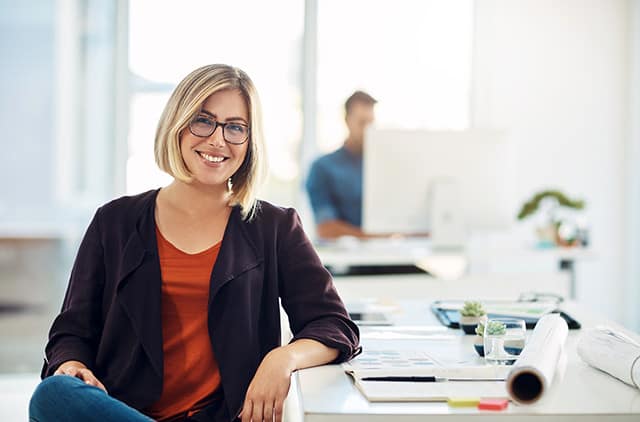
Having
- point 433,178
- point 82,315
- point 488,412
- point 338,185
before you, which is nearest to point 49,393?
point 82,315

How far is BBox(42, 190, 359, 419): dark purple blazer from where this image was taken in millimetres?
1738

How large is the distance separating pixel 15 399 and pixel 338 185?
7.98 ft

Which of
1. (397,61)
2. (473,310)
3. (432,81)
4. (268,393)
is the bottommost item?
(268,393)

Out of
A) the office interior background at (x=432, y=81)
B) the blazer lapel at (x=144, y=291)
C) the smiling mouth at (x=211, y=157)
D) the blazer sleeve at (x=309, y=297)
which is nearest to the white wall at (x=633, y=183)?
the office interior background at (x=432, y=81)

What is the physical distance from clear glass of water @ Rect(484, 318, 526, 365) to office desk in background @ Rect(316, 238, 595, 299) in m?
2.05

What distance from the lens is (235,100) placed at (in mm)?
1849

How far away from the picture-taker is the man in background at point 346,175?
484 cm

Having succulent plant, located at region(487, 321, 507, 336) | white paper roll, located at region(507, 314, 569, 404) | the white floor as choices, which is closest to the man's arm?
the white floor

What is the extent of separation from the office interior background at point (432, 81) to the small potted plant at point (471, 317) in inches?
146

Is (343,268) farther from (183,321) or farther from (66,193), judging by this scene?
(66,193)

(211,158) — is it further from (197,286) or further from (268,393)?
(268,393)

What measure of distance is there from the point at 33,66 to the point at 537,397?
562 cm

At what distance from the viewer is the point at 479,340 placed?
1910 millimetres

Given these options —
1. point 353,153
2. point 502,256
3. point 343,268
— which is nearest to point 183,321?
point 343,268
